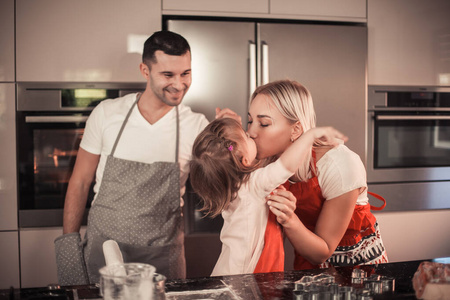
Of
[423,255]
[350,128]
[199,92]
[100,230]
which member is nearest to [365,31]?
[350,128]

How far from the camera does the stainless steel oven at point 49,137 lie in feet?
6.93

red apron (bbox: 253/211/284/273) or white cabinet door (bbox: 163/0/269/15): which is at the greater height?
white cabinet door (bbox: 163/0/269/15)

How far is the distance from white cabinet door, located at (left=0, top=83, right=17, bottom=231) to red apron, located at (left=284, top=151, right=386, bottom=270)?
4.23ft

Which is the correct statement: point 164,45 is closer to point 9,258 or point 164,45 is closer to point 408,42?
point 9,258

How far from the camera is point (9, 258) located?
2.10 metres

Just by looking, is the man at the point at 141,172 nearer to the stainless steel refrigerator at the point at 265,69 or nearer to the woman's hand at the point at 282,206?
the stainless steel refrigerator at the point at 265,69

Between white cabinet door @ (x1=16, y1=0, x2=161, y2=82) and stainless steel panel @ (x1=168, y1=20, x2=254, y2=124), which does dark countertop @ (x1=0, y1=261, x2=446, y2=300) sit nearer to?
stainless steel panel @ (x1=168, y1=20, x2=254, y2=124)

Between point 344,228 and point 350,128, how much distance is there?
1.04 m

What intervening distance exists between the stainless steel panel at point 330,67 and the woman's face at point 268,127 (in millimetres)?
808

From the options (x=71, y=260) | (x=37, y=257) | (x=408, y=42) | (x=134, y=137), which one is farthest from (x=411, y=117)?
(x=37, y=257)

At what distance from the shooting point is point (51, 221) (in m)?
2.14

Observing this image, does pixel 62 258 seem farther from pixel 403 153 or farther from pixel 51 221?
pixel 403 153

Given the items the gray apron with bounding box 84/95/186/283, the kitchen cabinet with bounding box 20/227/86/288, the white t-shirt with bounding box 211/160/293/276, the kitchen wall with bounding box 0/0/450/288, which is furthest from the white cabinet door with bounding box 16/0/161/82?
the white t-shirt with bounding box 211/160/293/276

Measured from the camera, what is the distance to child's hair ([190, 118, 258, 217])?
1.36 metres
